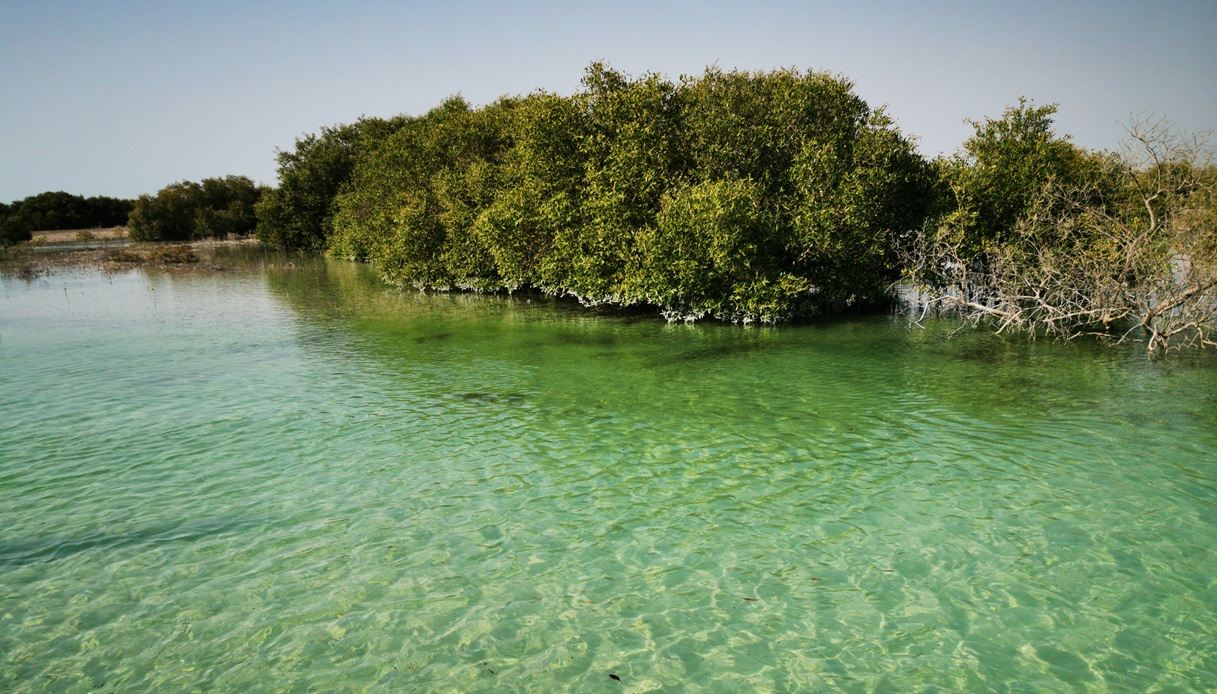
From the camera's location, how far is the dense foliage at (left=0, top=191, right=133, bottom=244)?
15438 cm

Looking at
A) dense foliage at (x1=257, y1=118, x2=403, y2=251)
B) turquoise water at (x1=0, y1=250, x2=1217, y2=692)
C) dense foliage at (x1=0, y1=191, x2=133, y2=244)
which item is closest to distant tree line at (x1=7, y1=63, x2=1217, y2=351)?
turquoise water at (x1=0, y1=250, x2=1217, y2=692)

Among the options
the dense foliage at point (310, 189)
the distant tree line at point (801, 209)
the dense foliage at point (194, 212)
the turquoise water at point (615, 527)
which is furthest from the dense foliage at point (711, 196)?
the dense foliage at point (194, 212)

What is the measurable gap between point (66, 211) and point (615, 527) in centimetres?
19913

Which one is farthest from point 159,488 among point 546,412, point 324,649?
point 546,412

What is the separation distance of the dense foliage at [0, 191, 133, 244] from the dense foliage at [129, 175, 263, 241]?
3997cm

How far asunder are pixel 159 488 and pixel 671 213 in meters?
23.3

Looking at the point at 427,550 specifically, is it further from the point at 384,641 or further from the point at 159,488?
the point at 159,488

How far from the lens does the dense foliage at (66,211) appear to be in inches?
6078

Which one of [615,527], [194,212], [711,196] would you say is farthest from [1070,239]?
[194,212]

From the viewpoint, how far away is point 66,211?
16112cm

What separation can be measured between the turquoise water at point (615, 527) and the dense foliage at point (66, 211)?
172m

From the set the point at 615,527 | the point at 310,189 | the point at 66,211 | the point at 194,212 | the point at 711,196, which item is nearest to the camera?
the point at 615,527

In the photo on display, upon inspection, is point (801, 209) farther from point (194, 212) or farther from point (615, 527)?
point (194, 212)

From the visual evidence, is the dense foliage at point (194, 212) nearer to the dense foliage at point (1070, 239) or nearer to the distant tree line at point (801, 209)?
the distant tree line at point (801, 209)
